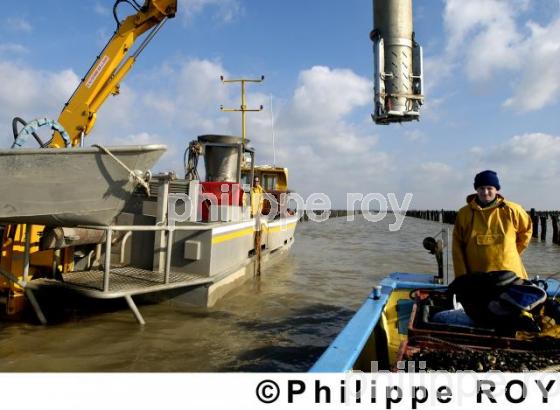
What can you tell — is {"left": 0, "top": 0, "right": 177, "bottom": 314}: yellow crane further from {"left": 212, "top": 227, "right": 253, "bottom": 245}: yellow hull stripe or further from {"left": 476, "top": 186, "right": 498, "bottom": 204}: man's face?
{"left": 476, "top": 186, "right": 498, "bottom": 204}: man's face

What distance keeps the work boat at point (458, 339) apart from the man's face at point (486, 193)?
2.40 feet

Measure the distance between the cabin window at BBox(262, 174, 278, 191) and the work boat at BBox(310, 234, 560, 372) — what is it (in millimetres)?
11051

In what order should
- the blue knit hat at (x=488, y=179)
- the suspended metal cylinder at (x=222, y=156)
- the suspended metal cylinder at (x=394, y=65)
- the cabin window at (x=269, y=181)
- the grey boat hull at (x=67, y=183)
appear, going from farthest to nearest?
the cabin window at (x=269, y=181)
the suspended metal cylinder at (x=222, y=156)
the suspended metal cylinder at (x=394, y=65)
the grey boat hull at (x=67, y=183)
the blue knit hat at (x=488, y=179)

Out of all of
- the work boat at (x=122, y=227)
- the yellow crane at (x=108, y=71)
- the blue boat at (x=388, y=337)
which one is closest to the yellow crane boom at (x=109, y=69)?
the yellow crane at (x=108, y=71)

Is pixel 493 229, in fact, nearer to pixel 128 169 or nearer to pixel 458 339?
pixel 458 339

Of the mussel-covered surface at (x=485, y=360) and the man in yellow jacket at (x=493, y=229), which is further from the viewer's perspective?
the man in yellow jacket at (x=493, y=229)

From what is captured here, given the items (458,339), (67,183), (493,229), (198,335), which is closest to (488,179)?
(493,229)

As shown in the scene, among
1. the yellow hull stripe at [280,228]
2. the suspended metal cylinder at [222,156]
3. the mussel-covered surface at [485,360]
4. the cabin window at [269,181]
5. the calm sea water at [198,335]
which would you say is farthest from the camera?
the cabin window at [269,181]

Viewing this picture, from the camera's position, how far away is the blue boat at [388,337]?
2873mm

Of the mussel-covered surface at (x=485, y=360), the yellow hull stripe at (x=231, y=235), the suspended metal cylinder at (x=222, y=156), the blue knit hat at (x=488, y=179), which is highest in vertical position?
the suspended metal cylinder at (x=222, y=156)

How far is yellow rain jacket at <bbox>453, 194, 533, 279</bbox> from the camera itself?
381cm

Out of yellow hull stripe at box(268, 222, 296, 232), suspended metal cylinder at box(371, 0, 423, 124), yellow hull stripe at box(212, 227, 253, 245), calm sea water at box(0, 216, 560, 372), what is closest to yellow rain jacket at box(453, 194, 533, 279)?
suspended metal cylinder at box(371, 0, 423, 124)

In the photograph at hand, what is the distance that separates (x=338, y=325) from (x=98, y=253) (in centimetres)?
436

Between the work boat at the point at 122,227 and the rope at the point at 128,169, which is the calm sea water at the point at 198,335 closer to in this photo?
the work boat at the point at 122,227
